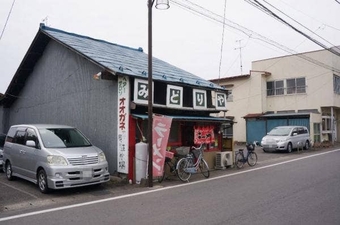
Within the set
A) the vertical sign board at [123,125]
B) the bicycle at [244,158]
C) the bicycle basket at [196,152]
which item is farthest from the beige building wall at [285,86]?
the vertical sign board at [123,125]

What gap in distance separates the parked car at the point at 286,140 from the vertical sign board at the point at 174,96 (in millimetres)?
Result: 11367

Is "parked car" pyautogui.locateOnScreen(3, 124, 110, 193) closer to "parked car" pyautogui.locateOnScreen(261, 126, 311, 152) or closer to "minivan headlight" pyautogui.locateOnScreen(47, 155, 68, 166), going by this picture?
"minivan headlight" pyautogui.locateOnScreen(47, 155, 68, 166)

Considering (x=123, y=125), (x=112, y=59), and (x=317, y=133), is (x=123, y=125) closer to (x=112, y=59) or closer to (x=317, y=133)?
(x=112, y=59)

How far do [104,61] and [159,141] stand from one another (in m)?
3.55

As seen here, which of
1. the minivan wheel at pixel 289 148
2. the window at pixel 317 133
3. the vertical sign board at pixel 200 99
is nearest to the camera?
the vertical sign board at pixel 200 99

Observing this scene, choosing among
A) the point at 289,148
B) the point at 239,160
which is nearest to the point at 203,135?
the point at 239,160

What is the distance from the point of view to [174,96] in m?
12.3

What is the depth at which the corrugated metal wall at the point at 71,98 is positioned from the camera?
11.4 m

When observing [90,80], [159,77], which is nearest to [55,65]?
[90,80]

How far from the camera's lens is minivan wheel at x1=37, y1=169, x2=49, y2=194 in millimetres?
8672

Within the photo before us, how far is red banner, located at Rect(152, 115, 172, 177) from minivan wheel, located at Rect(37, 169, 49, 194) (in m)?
3.31

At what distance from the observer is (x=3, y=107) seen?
20.1m

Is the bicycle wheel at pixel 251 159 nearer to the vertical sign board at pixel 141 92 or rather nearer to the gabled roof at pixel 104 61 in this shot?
the gabled roof at pixel 104 61

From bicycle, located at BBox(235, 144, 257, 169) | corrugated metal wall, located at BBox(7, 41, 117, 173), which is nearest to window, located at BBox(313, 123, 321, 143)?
bicycle, located at BBox(235, 144, 257, 169)
